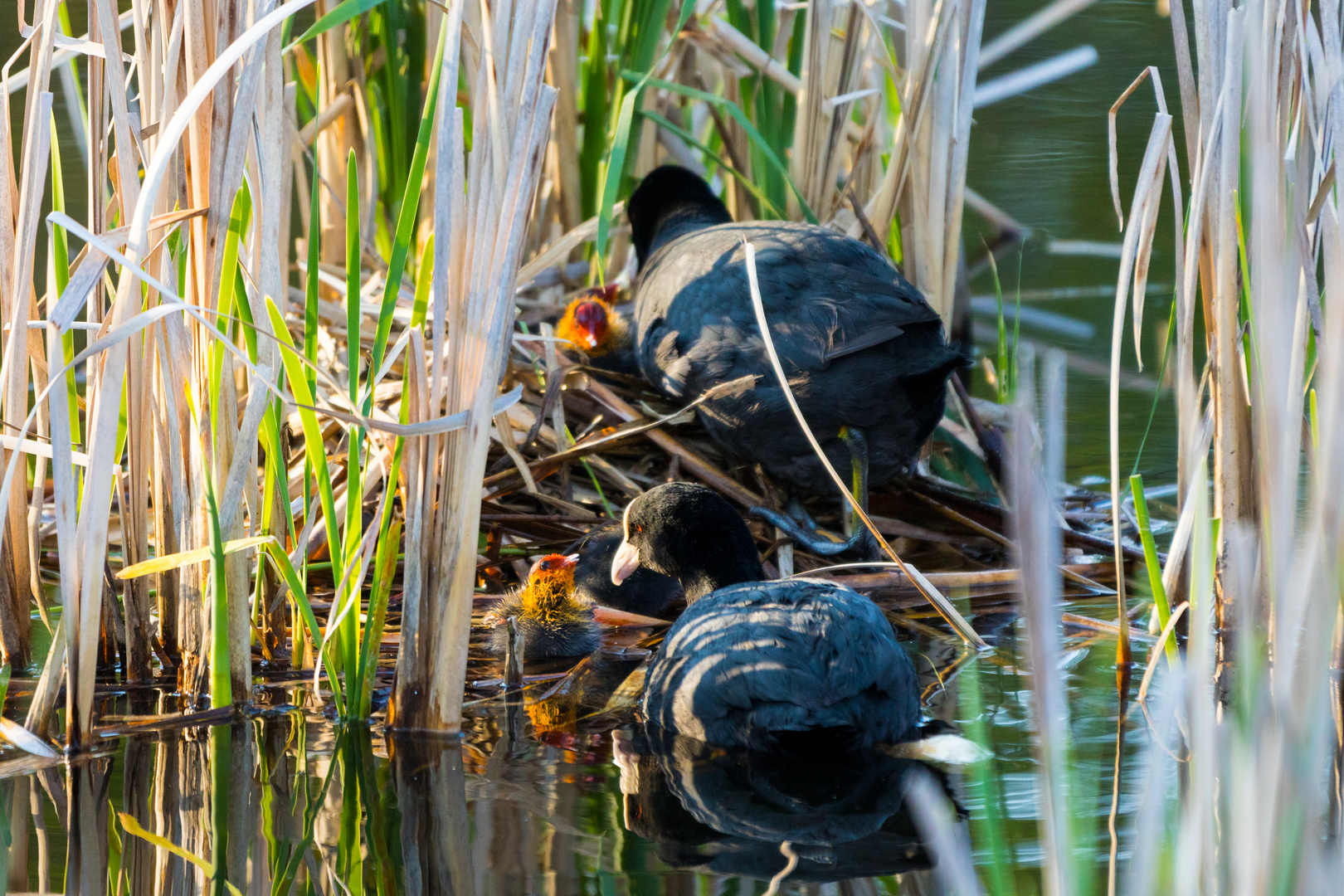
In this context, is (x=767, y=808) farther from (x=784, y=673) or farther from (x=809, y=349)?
(x=809, y=349)

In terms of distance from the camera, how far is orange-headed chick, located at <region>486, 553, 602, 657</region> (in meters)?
2.38

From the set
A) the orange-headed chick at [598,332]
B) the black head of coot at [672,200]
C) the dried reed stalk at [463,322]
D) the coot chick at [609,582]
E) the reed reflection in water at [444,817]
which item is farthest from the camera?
the black head of coot at [672,200]

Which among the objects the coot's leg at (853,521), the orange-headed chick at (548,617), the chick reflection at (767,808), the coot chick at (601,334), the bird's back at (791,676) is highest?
the coot chick at (601,334)

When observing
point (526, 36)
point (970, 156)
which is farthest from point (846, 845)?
point (970, 156)

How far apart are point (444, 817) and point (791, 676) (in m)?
0.51

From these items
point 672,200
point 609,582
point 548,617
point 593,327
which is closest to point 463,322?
point 548,617

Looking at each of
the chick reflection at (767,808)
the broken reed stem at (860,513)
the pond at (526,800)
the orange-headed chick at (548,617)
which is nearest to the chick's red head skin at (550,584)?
the orange-headed chick at (548,617)

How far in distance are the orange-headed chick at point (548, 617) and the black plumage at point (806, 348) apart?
57 centimetres

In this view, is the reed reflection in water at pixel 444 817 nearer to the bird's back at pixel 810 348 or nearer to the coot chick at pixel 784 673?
the coot chick at pixel 784 673

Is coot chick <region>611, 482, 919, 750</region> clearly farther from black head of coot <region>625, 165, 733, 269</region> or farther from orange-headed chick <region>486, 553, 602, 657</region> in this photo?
black head of coot <region>625, 165, 733, 269</region>

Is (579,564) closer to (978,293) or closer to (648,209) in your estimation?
(648,209)

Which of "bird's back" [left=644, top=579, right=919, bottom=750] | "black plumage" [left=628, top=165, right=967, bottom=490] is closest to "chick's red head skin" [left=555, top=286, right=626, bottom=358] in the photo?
"black plumage" [left=628, top=165, right=967, bottom=490]

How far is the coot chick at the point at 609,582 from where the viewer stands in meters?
2.69

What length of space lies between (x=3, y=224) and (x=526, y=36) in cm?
87
